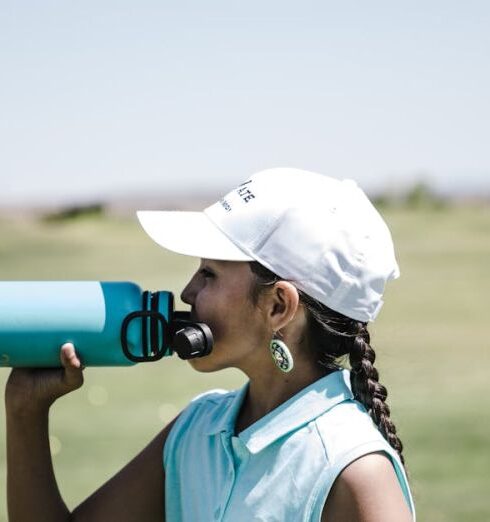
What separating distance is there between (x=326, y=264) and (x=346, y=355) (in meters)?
0.25

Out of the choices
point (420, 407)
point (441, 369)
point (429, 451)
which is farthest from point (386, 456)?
point (441, 369)

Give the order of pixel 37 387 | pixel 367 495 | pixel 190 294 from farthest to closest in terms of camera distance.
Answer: pixel 37 387, pixel 190 294, pixel 367 495

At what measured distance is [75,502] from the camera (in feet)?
18.4

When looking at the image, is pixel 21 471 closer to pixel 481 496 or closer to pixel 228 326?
pixel 228 326

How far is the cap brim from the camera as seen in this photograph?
2.41m

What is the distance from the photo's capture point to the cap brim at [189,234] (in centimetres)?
241

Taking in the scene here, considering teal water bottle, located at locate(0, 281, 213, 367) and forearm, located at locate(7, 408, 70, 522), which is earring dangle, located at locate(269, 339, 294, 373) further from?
forearm, located at locate(7, 408, 70, 522)

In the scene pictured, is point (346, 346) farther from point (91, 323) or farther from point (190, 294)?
point (91, 323)

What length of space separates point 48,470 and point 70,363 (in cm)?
30

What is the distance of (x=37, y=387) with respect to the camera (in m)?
2.57

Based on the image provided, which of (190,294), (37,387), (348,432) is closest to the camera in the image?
(348,432)

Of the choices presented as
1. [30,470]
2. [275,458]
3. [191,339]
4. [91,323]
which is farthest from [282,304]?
[30,470]

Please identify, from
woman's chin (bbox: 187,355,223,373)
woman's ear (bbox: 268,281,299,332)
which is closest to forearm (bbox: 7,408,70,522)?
woman's chin (bbox: 187,355,223,373)

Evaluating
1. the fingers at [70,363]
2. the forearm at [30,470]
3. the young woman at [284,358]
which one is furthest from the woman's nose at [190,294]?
the forearm at [30,470]
